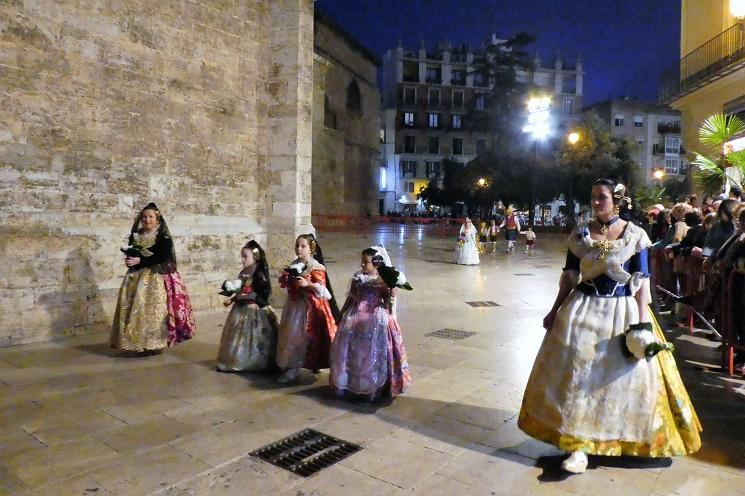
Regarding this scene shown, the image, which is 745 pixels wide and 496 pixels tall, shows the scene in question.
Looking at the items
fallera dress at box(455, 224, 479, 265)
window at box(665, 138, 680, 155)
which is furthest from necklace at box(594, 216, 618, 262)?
window at box(665, 138, 680, 155)

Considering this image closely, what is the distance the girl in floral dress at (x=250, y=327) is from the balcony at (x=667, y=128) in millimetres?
57841

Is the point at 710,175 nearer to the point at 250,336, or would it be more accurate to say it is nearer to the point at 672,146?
the point at 250,336

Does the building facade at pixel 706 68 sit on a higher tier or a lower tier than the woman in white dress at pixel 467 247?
higher

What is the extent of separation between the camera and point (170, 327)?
21.9ft

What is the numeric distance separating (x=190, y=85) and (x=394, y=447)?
692 centimetres

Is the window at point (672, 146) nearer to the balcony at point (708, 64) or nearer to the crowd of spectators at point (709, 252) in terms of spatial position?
the balcony at point (708, 64)

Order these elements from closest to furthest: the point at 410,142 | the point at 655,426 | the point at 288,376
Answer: the point at 655,426
the point at 288,376
the point at 410,142

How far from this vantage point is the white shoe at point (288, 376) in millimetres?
5543

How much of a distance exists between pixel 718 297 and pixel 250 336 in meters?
5.20

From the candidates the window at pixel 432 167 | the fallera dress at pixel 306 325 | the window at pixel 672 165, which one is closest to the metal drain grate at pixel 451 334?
the fallera dress at pixel 306 325

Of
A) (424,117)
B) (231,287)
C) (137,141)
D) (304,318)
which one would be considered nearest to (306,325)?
(304,318)

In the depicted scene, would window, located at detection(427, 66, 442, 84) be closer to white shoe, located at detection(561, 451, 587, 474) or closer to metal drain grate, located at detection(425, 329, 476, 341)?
metal drain grate, located at detection(425, 329, 476, 341)

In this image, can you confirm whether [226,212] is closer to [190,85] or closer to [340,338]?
[190,85]

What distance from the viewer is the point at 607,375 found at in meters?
3.53
